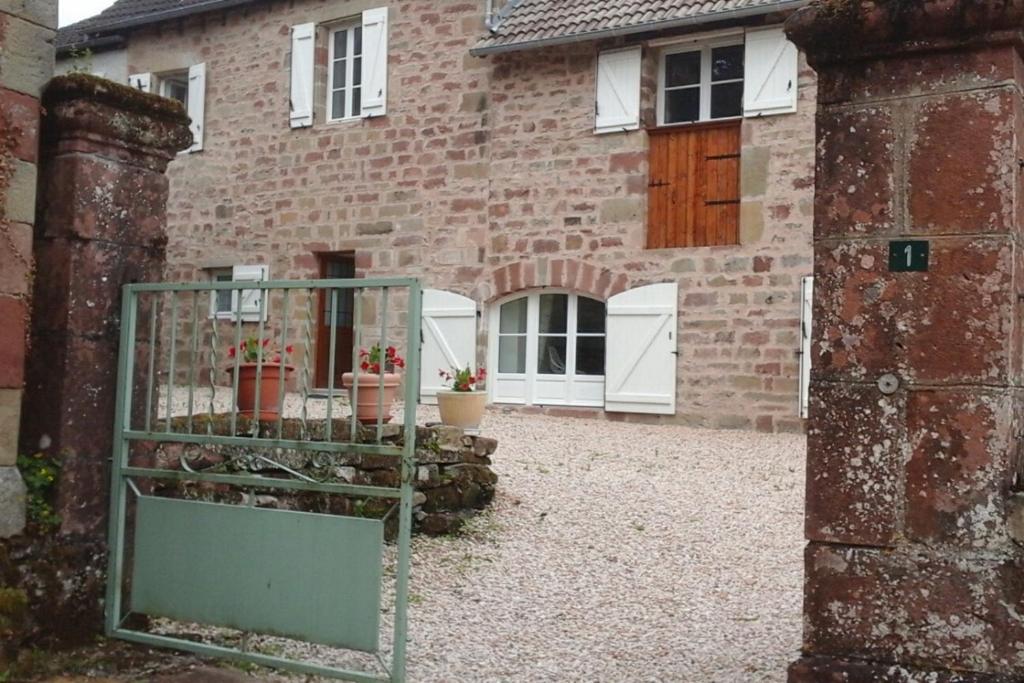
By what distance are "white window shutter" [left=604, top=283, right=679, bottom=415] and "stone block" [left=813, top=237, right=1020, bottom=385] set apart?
7997 mm

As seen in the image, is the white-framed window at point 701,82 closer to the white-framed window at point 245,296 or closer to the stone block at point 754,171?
the stone block at point 754,171

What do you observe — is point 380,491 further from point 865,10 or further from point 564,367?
point 564,367

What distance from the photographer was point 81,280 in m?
3.95

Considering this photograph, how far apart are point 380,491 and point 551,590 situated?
2233mm

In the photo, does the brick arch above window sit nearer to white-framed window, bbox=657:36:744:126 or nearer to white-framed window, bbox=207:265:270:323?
white-framed window, bbox=657:36:744:126

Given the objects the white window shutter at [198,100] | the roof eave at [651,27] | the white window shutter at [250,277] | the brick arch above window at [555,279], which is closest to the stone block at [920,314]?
the roof eave at [651,27]

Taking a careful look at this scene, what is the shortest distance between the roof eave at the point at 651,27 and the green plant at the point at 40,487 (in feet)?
26.1

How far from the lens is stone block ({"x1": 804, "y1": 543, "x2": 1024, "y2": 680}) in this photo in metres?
2.71

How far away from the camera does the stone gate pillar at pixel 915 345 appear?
A: 8.97 feet

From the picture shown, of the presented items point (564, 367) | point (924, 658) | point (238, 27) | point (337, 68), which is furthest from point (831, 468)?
point (238, 27)

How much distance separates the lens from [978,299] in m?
2.75

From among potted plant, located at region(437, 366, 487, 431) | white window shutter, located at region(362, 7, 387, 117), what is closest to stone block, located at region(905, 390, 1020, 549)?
potted plant, located at region(437, 366, 487, 431)

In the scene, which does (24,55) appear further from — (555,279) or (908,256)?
(555,279)

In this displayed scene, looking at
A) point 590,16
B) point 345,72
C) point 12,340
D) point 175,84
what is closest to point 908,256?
point 12,340
